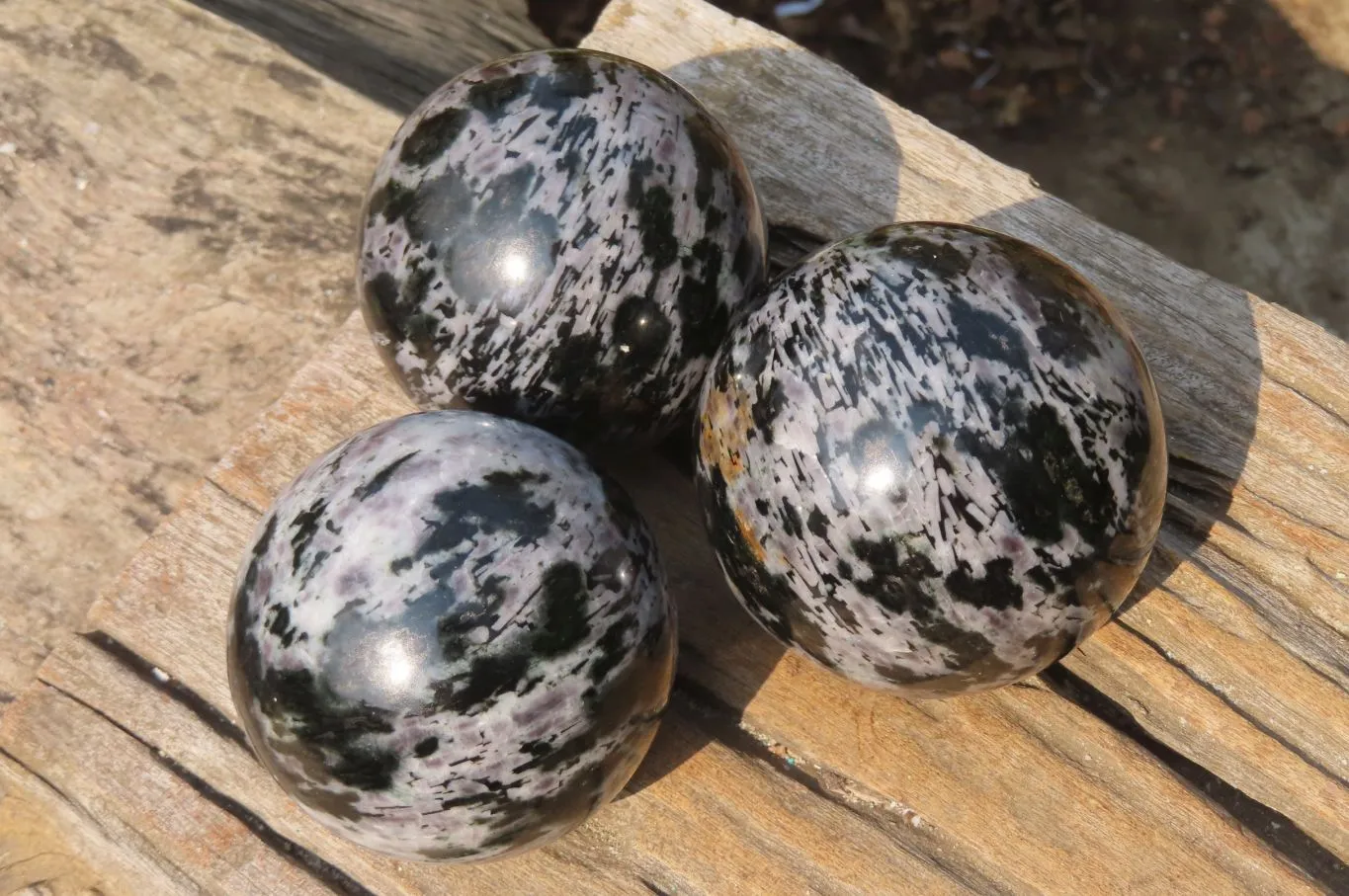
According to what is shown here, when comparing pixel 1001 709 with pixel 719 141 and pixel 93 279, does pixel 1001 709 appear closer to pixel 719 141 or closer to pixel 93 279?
pixel 719 141

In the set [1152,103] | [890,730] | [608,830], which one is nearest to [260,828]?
[608,830]

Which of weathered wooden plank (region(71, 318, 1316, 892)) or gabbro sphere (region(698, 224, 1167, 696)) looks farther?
weathered wooden plank (region(71, 318, 1316, 892))

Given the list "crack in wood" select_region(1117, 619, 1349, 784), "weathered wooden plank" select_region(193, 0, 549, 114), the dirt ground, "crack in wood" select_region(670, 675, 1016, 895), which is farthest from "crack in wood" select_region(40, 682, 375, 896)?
the dirt ground

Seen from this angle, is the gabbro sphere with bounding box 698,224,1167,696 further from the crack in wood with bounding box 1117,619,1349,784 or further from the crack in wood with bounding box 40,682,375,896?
the crack in wood with bounding box 40,682,375,896

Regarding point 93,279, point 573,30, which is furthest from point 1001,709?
point 573,30

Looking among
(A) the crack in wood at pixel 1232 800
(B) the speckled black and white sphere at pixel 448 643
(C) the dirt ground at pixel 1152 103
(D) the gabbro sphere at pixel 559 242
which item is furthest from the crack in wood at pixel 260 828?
(C) the dirt ground at pixel 1152 103

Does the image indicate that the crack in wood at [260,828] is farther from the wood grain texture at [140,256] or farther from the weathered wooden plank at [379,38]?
the weathered wooden plank at [379,38]

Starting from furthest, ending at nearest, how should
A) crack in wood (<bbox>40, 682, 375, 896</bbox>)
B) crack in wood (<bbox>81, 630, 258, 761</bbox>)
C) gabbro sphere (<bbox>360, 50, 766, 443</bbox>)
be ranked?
crack in wood (<bbox>81, 630, 258, 761</bbox>) < crack in wood (<bbox>40, 682, 375, 896</bbox>) < gabbro sphere (<bbox>360, 50, 766, 443</bbox>)
